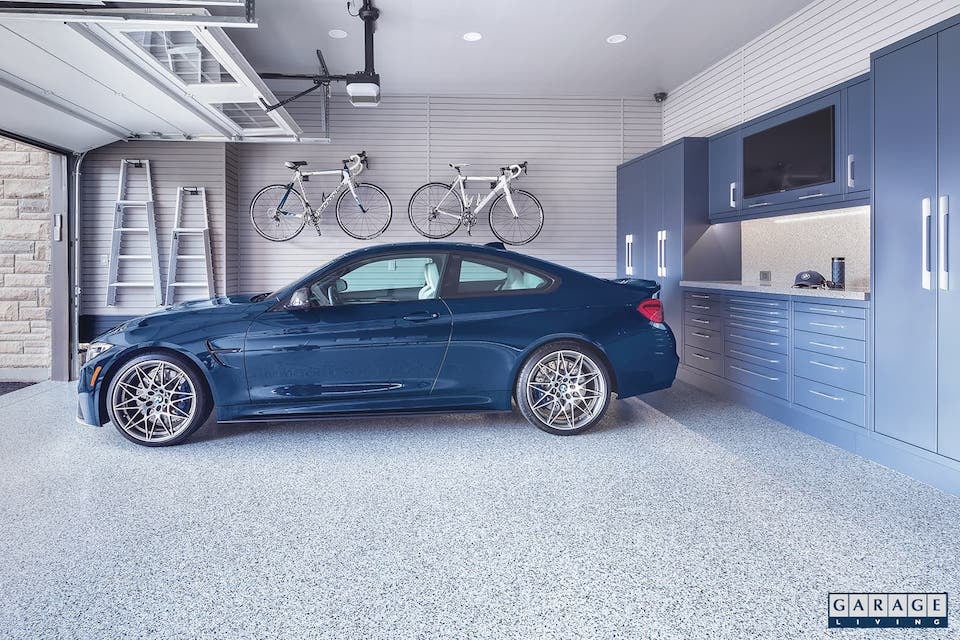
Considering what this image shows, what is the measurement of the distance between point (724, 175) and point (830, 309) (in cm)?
200

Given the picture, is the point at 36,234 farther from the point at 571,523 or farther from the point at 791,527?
the point at 791,527

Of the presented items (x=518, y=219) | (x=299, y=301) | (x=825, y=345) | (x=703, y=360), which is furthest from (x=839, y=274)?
(x=518, y=219)

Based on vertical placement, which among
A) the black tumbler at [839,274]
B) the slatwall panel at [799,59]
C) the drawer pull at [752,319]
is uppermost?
the slatwall panel at [799,59]

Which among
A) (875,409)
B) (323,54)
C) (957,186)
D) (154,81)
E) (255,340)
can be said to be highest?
(323,54)

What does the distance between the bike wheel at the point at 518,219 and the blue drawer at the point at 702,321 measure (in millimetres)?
2105

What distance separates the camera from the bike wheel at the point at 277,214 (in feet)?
21.8

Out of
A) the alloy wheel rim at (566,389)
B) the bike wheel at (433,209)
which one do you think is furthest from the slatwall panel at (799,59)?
the alloy wheel rim at (566,389)

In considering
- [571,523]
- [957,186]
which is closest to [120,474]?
[571,523]

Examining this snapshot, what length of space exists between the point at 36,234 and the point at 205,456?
4.25 m

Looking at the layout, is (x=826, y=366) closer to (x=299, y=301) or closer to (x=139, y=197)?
(x=299, y=301)

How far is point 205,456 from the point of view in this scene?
349 cm

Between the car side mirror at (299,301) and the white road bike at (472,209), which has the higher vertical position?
the white road bike at (472,209)

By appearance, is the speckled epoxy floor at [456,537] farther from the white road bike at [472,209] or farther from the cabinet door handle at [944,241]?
the white road bike at [472,209]

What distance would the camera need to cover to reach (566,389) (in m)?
3.90
